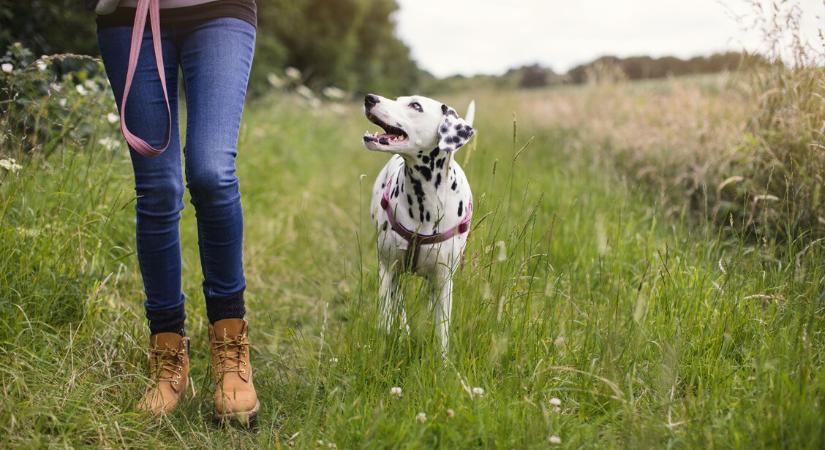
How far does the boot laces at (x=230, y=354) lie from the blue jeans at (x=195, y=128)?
27 centimetres

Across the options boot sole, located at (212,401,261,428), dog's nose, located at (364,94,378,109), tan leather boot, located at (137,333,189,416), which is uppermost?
dog's nose, located at (364,94,378,109)

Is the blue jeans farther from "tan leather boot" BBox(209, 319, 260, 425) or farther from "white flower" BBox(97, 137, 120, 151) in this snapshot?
"white flower" BBox(97, 137, 120, 151)

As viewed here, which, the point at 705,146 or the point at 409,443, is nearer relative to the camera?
the point at 409,443

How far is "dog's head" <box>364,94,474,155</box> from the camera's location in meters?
2.75

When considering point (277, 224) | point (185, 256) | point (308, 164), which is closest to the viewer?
point (185, 256)

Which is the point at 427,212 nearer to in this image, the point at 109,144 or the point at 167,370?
the point at 167,370

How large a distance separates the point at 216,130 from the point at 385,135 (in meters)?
0.72

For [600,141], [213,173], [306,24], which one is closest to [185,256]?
[213,173]

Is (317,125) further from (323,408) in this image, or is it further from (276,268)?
(323,408)

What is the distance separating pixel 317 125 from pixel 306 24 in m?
13.5

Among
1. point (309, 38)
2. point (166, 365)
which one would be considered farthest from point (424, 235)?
point (309, 38)

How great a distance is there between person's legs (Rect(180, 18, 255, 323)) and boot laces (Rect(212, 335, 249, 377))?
0.18m

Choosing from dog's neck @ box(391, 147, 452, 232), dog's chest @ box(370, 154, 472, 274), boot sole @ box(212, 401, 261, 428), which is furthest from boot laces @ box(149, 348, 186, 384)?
dog's neck @ box(391, 147, 452, 232)

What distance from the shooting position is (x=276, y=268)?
4492 millimetres
